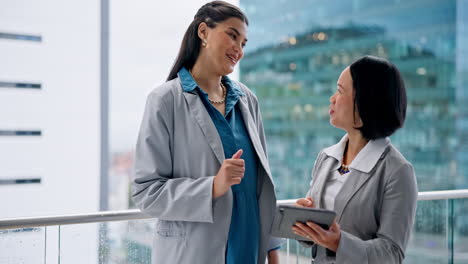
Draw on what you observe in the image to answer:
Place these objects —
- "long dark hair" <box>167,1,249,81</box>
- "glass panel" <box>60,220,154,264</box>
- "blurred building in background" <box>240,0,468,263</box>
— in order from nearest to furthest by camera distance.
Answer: "long dark hair" <box>167,1,249,81</box>, "glass panel" <box>60,220,154,264</box>, "blurred building in background" <box>240,0,468,263</box>

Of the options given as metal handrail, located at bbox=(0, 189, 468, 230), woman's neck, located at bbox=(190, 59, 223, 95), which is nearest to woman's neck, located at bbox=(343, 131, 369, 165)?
woman's neck, located at bbox=(190, 59, 223, 95)

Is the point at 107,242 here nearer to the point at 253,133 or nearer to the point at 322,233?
the point at 253,133

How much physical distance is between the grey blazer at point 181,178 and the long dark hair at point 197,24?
0.15m

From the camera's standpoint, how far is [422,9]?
8227mm

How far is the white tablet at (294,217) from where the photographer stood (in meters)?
1.24

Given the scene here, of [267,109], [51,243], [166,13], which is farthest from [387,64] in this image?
[267,109]

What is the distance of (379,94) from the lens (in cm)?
135

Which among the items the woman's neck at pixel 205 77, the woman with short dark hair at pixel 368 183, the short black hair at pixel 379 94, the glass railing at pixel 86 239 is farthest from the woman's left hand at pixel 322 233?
the glass railing at pixel 86 239

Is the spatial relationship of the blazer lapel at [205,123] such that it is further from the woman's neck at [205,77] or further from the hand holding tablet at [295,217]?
the hand holding tablet at [295,217]

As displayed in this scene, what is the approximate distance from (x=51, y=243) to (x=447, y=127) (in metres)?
8.65

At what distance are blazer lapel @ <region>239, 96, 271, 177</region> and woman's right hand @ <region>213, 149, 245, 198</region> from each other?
22cm

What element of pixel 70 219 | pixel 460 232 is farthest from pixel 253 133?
pixel 460 232

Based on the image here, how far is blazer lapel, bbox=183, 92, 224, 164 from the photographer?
1525mm

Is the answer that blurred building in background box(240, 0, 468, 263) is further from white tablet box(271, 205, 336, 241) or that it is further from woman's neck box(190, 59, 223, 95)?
white tablet box(271, 205, 336, 241)
